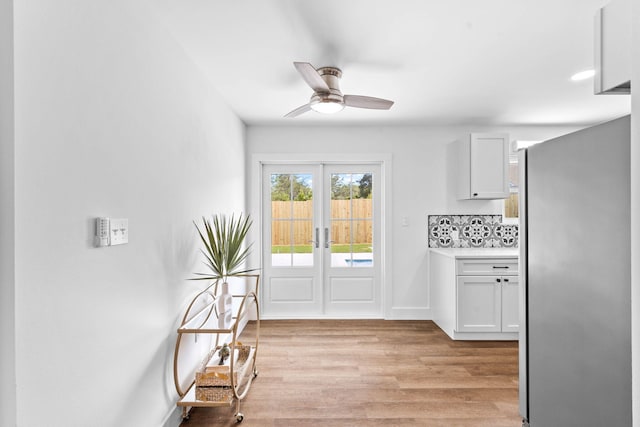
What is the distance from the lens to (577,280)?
113cm

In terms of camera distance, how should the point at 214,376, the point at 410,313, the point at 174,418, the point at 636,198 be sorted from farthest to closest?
the point at 410,313 < the point at 214,376 < the point at 174,418 < the point at 636,198

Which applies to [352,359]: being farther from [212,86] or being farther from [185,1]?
[185,1]

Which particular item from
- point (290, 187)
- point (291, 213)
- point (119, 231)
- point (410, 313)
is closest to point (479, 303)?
point (410, 313)

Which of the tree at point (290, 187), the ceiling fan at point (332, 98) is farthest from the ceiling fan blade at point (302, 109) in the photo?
the tree at point (290, 187)

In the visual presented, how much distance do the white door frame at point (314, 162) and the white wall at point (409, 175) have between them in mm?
59

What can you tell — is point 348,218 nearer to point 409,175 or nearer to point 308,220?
point 308,220

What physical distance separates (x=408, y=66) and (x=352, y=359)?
2488mm

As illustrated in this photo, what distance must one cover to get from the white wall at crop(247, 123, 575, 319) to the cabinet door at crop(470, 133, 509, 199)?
37 cm

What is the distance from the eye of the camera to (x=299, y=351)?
3.31 m

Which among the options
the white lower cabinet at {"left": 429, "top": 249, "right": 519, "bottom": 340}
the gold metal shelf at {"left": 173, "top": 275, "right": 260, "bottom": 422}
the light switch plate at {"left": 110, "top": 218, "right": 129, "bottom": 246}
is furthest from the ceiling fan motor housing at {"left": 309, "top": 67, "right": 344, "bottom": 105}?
the white lower cabinet at {"left": 429, "top": 249, "right": 519, "bottom": 340}

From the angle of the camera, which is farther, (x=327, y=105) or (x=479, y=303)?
(x=479, y=303)

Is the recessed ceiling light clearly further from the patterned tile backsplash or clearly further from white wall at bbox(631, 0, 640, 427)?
white wall at bbox(631, 0, 640, 427)

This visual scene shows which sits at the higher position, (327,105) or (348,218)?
(327,105)

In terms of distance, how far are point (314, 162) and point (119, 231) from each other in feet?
9.90
